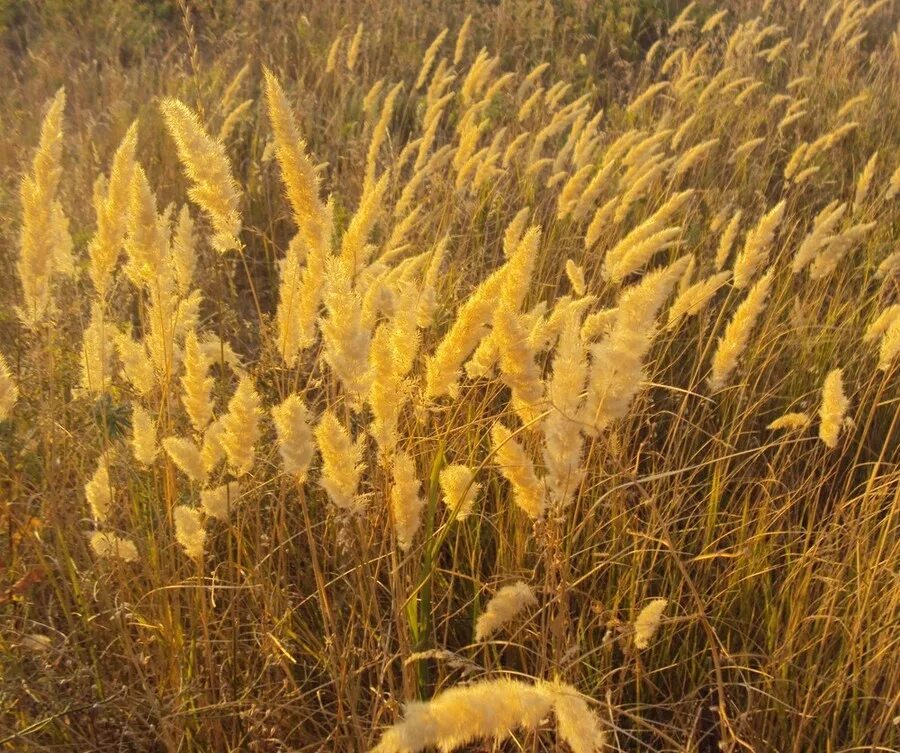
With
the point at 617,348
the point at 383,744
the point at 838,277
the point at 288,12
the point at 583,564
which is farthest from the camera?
the point at 288,12

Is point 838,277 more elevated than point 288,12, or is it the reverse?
point 288,12

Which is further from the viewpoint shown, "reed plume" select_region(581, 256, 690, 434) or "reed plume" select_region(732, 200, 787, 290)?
"reed plume" select_region(732, 200, 787, 290)

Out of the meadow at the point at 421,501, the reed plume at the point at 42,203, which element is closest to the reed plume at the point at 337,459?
the meadow at the point at 421,501

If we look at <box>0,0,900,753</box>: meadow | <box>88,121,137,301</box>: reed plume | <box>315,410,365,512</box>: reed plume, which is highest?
<box>88,121,137,301</box>: reed plume

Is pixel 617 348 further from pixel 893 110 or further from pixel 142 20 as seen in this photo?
pixel 142 20

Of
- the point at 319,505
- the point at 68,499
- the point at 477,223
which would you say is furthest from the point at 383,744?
the point at 477,223

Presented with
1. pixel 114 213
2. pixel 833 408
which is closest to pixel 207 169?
pixel 114 213

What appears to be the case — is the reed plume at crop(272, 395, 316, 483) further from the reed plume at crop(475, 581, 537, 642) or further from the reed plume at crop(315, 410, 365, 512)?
the reed plume at crop(475, 581, 537, 642)

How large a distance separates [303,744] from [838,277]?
238 cm

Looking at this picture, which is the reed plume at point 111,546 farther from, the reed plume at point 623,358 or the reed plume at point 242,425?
the reed plume at point 623,358

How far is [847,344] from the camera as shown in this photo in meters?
2.58

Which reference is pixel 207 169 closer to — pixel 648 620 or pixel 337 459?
pixel 337 459

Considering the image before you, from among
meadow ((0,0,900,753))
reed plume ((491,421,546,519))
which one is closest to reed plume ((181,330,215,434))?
meadow ((0,0,900,753))

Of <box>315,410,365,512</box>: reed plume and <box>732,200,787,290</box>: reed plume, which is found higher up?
<box>315,410,365,512</box>: reed plume
